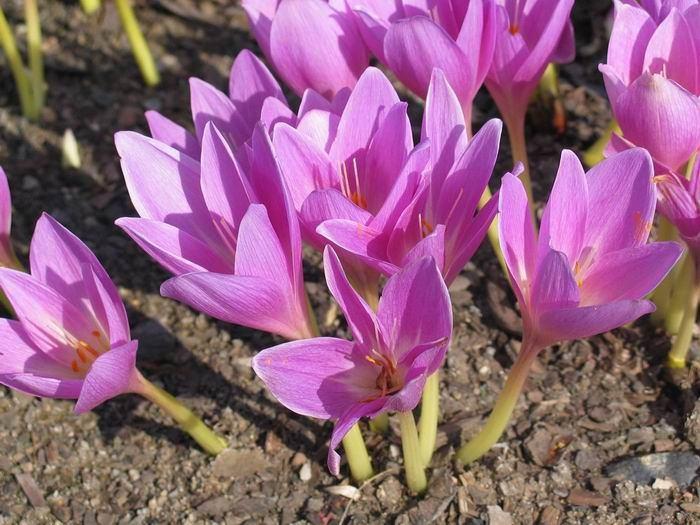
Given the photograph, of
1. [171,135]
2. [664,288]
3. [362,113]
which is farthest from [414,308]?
[664,288]

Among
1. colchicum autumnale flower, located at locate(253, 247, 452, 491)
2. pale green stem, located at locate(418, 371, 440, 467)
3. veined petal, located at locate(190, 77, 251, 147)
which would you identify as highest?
veined petal, located at locate(190, 77, 251, 147)

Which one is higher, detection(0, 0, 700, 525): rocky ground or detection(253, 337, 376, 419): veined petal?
detection(253, 337, 376, 419): veined petal

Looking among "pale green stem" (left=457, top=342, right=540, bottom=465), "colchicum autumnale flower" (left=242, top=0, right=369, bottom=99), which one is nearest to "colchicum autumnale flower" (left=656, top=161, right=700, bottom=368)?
"pale green stem" (left=457, top=342, right=540, bottom=465)

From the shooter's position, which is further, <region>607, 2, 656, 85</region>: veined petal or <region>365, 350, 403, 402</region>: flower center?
<region>607, 2, 656, 85</region>: veined petal

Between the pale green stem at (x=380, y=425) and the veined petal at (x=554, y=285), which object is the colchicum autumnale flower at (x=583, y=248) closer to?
the veined petal at (x=554, y=285)

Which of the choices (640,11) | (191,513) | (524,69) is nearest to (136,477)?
(191,513)

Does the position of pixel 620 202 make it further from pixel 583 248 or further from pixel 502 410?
pixel 502 410

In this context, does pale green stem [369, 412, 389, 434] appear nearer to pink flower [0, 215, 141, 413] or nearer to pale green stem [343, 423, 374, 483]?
pale green stem [343, 423, 374, 483]

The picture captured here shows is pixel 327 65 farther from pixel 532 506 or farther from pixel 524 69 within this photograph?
pixel 532 506
